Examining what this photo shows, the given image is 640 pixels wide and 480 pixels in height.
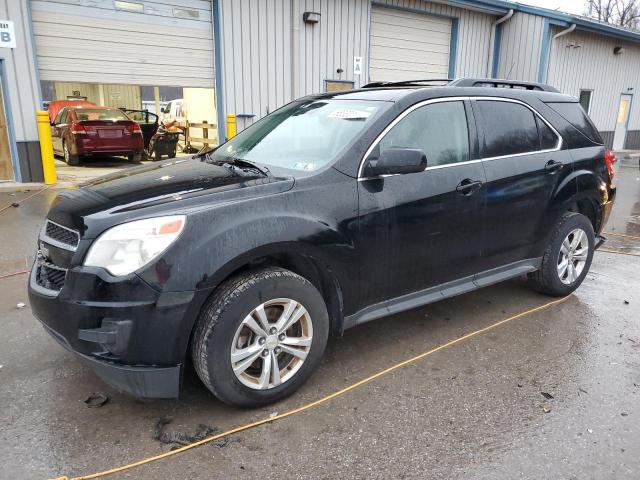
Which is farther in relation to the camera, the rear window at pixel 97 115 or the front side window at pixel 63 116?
the front side window at pixel 63 116

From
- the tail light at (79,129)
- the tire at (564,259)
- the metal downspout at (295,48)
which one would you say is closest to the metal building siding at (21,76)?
the tail light at (79,129)

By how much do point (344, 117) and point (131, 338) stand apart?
1.96 meters

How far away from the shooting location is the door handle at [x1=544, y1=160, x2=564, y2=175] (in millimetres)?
4105

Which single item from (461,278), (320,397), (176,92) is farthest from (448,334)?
(176,92)

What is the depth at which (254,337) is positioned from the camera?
9.09ft

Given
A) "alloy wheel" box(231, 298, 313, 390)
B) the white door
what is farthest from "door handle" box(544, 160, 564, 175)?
the white door

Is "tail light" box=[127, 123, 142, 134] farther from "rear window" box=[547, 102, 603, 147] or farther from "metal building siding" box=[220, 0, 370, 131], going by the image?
"rear window" box=[547, 102, 603, 147]

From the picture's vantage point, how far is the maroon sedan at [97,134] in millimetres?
12438

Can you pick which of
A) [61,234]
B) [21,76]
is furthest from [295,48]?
[61,234]

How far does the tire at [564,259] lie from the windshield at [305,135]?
2067mm

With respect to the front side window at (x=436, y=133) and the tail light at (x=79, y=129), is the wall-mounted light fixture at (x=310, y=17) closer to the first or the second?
the tail light at (x=79, y=129)

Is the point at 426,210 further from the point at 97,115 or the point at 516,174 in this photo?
the point at 97,115

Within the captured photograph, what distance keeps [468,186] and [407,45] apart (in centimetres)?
1231

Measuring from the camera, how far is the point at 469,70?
1630 centimetres
